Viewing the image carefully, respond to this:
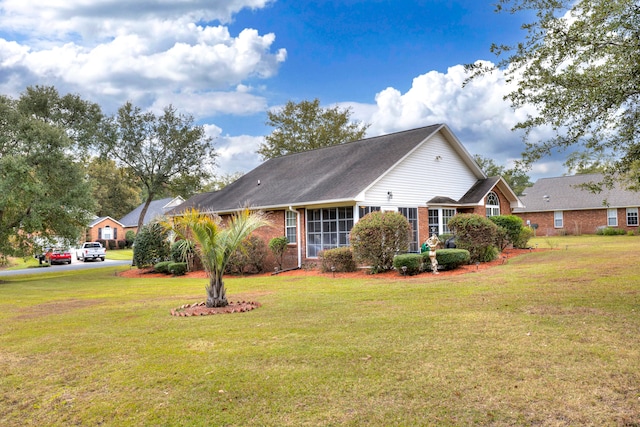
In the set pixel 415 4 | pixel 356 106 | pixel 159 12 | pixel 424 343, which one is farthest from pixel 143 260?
pixel 356 106

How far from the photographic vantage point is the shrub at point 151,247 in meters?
23.8

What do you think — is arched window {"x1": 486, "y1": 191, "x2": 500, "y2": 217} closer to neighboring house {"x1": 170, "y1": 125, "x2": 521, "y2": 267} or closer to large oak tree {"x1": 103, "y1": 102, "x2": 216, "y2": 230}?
neighboring house {"x1": 170, "y1": 125, "x2": 521, "y2": 267}

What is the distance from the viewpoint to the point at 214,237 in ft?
32.4

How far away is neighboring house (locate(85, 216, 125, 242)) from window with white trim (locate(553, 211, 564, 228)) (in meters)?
47.2

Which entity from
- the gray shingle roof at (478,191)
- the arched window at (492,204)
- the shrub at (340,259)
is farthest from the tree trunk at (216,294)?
the arched window at (492,204)

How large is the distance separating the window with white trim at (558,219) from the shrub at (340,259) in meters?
28.6

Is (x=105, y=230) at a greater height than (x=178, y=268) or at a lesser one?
greater

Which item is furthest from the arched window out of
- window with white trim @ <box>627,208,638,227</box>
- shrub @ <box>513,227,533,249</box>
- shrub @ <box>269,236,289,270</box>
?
window with white trim @ <box>627,208,638,227</box>

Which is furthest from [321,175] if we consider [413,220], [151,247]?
[151,247]

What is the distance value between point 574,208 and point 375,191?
26705mm

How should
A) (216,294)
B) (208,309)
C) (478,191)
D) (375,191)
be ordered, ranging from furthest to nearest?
(478,191)
(375,191)
(216,294)
(208,309)

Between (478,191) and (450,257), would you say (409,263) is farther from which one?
(478,191)

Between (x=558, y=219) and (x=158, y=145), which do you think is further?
(x=558, y=219)

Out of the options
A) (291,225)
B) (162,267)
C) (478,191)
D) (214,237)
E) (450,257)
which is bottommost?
(162,267)
